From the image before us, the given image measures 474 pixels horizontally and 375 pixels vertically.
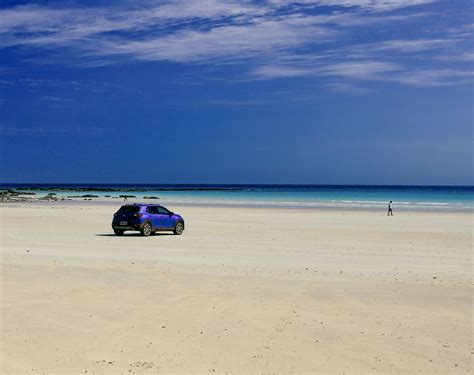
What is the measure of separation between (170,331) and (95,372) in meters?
2.09

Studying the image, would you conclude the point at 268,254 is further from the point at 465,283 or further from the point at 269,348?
the point at 269,348

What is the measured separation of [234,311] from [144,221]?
18.8 metres

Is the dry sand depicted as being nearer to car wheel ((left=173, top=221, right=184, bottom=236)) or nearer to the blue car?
the blue car

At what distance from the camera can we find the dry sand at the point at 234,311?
8.61m

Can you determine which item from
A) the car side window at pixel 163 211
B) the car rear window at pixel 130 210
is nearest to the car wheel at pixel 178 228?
the car side window at pixel 163 211

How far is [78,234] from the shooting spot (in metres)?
30.0

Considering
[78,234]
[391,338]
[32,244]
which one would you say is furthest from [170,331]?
[78,234]

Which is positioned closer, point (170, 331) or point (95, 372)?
point (95, 372)

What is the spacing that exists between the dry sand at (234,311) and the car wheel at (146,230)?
295 inches

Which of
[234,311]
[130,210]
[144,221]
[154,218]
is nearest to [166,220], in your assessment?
[154,218]

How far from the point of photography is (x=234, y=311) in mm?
11492

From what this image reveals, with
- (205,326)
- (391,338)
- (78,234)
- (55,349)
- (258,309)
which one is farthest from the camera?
(78,234)

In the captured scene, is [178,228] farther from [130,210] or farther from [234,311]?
[234,311]

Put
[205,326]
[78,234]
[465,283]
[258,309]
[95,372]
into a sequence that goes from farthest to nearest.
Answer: [78,234]
[465,283]
[258,309]
[205,326]
[95,372]
